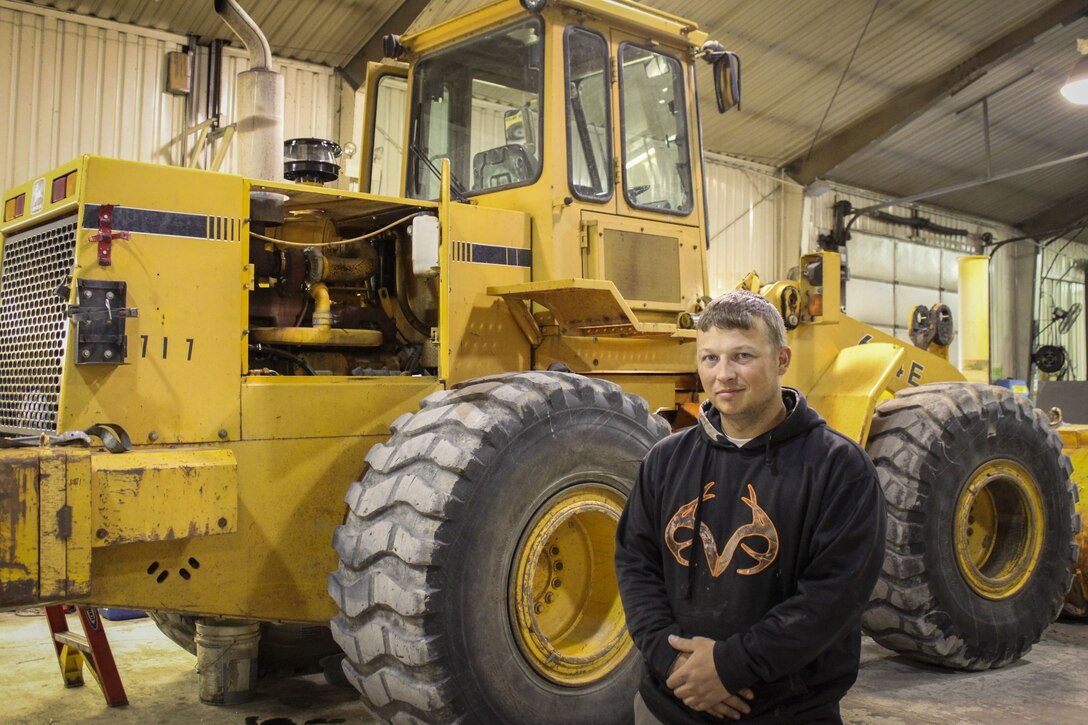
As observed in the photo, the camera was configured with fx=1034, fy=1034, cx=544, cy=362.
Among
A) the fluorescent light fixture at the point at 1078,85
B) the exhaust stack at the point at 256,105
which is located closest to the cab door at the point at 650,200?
the exhaust stack at the point at 256,105

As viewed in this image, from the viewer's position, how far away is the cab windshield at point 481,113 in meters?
5.26

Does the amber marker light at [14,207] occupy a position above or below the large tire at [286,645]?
above

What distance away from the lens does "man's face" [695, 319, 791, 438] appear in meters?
2.58

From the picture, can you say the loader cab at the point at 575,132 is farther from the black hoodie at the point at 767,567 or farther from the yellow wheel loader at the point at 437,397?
the black hoodie at the point at 767,567

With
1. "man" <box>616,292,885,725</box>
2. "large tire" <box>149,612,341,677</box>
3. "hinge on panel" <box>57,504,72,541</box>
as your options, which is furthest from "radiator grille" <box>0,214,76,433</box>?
"man" <box>616,292,885,725</box>

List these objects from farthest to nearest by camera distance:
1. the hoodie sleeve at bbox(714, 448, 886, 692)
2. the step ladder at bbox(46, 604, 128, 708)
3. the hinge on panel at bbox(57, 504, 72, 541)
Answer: the step ladder at bbox(46, 604, 128, 708) → the hinge on panel at bbox(57, 504, 72, 541) → the hoodie sleeve at bbox(714, 448, 886, 692)

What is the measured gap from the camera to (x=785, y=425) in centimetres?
258

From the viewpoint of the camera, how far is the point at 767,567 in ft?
8.16

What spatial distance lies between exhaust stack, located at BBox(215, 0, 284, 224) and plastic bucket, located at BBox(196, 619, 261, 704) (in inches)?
85.7

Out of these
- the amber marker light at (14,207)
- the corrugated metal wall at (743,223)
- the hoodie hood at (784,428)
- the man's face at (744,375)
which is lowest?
the hoodie hood at (784,428)

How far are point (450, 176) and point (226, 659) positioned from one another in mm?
2640

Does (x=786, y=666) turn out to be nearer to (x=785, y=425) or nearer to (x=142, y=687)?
(x=785, y=425)

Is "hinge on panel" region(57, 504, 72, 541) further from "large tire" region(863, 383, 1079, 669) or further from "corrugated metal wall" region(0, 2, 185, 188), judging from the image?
"corrugated metal wall" region(0, 2, 185, 188)

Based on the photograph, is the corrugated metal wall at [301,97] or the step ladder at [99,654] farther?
the corrugated metal wall at [301,97]
